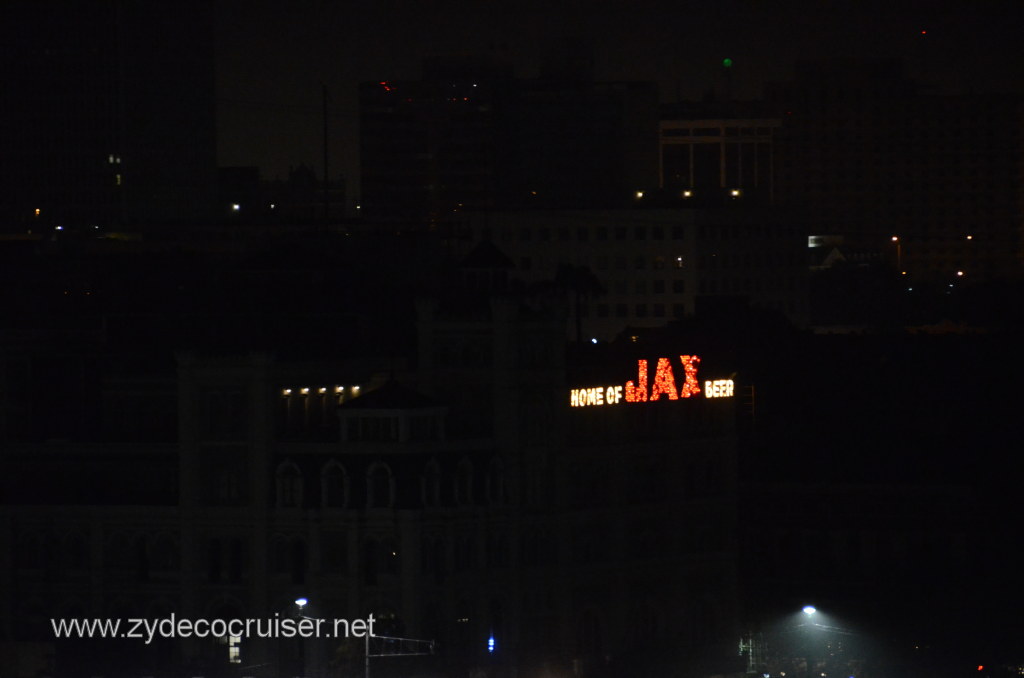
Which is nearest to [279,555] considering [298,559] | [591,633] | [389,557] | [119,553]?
[298,559]

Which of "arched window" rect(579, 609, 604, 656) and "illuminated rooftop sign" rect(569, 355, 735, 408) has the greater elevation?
"illuminated rooftop sign" rect(569, 355, 735, 408)

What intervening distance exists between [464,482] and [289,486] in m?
8.29

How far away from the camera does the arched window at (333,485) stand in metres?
129

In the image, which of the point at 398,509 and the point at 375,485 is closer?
the point at 398,509

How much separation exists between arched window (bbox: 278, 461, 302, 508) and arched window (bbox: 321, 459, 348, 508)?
5.41ft

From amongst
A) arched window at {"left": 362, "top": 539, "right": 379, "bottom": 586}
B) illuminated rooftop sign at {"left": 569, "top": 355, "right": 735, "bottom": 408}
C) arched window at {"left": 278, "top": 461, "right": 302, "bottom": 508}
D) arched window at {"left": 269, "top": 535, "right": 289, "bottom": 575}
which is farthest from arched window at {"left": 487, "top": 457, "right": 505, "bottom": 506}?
arched window at {"left": 269, "top": 535, "right": 289, "bottom": 575}

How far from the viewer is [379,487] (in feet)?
421

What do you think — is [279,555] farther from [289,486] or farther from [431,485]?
[431,485]

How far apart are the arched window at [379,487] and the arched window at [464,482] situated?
4.26 m

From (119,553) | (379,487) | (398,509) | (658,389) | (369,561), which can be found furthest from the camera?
(658,389)

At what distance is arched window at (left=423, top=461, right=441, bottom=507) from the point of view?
129000mm

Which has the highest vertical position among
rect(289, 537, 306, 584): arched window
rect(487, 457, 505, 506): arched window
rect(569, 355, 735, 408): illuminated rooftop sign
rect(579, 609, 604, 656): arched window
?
rect(569, 355, 735, 408): illuminated rooftop sign

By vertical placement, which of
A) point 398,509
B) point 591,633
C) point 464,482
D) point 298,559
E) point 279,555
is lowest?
point 591,633

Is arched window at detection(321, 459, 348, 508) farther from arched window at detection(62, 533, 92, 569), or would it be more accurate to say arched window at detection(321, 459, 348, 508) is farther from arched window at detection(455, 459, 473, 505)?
arched window at detection(62, 533, 92, 569)
